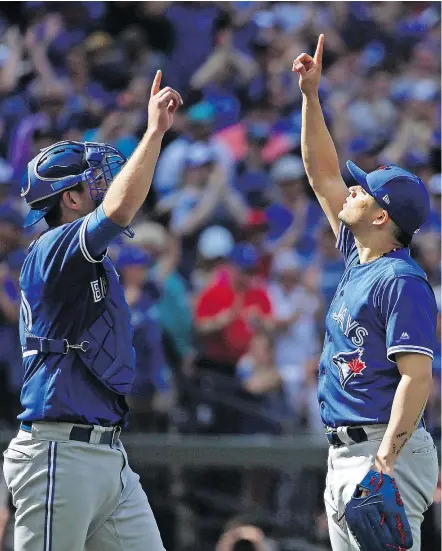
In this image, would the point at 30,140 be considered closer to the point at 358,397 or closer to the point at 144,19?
the point at 144,19

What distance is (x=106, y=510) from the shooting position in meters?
4.26

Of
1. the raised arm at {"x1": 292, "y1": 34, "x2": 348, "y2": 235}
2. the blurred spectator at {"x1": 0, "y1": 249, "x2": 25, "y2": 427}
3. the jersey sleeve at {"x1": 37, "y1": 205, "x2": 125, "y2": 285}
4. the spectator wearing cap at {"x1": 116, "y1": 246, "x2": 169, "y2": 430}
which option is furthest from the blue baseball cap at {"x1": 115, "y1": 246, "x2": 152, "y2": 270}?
the jersey sleeve at {"x1": 37, "y1": 205, "x2": 125, "y2": 285}

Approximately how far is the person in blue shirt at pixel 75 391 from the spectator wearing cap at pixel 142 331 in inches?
110

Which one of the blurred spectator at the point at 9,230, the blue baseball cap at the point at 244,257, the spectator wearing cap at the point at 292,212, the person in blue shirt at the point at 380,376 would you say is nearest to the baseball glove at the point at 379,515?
the person in blue shirt at the point at 380,376

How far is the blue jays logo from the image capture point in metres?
4.15

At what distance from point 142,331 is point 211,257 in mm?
1170

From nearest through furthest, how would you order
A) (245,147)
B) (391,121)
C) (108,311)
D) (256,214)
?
(108,311), (256,214), (245,147), (391,121)

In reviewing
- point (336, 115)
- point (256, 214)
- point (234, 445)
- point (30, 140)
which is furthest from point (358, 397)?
point (336, 115)

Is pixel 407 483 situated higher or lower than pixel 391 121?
lower

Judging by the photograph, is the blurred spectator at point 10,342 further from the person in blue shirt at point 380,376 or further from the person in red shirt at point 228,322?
the person in blue shirt at point 380,376

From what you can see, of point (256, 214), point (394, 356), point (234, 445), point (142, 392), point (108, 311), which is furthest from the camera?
point (256, 214)

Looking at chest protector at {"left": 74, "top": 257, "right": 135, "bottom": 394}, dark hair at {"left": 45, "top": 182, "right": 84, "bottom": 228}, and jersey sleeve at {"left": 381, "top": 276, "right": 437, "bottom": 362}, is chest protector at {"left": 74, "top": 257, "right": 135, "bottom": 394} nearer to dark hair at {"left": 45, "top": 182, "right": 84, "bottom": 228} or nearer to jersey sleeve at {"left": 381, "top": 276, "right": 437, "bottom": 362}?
dark hair at {"left": 45, "top": 182, "right": 84, "bottom": 228}

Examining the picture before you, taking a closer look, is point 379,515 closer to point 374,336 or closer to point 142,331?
point 374,336

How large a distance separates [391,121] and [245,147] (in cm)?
168
